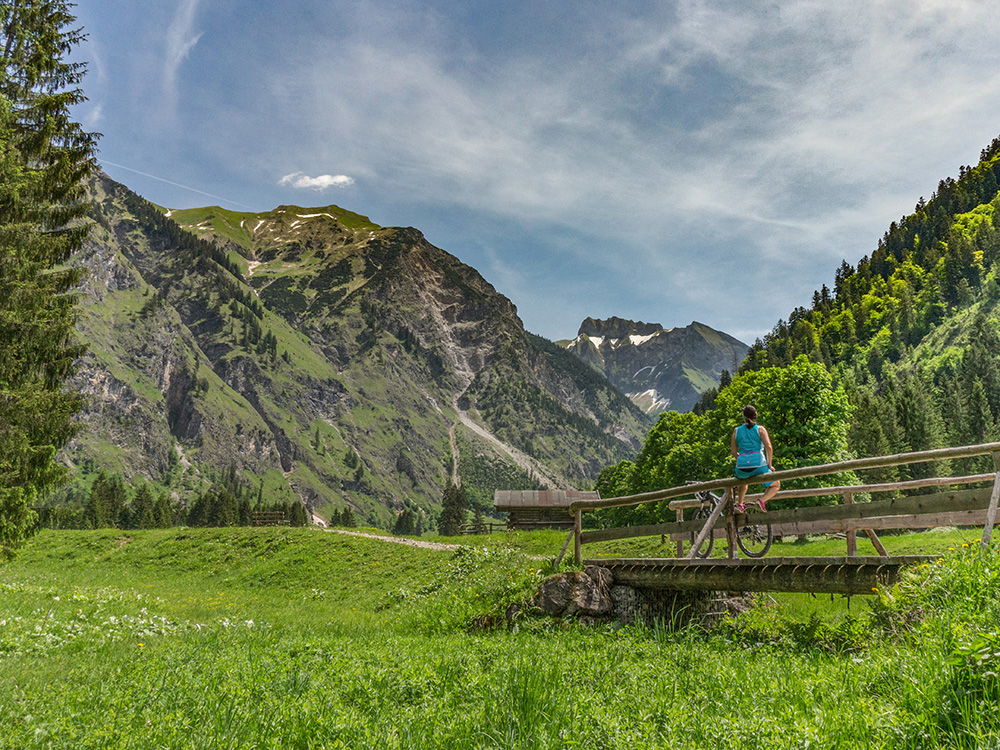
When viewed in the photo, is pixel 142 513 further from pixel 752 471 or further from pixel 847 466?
pixel 847 466

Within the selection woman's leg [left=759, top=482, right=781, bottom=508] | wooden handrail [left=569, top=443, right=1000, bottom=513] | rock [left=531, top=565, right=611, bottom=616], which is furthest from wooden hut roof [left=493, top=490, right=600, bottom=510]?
woman's leg [left=759, top=482, right=781, bottom=508]

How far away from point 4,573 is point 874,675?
123ft

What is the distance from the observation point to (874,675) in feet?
18.2

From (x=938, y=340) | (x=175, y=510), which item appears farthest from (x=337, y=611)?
(x=938, y=340)

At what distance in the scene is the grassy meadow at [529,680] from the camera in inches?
191

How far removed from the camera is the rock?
40.4ft

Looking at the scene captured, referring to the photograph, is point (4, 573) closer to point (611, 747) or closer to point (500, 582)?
point (500, 582)

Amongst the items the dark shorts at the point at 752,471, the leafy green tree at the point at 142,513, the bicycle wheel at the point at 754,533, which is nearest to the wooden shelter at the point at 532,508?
the bicycle wheel at the point at 754,533

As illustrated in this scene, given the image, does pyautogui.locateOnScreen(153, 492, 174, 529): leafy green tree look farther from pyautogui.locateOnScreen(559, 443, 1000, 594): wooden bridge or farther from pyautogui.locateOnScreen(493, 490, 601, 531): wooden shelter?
pyautogui.locateOnScreen(559, 443, 1000, 594): wooden bridge

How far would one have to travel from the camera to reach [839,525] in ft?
34.6

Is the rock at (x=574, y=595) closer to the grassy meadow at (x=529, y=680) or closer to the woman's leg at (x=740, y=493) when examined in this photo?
the grassy meadow at (x=529, y=680)

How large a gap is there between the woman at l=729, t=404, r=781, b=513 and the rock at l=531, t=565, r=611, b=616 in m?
3.47

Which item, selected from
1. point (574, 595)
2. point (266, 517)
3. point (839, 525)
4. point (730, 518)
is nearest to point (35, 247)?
point (574, 595)

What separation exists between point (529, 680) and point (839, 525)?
23.1 ft
